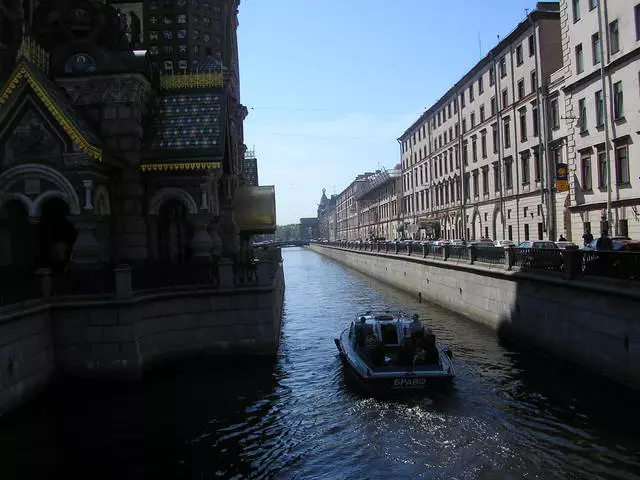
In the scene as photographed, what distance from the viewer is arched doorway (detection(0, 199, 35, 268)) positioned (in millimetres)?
18375

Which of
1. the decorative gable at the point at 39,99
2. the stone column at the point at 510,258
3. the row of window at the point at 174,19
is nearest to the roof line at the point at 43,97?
the decorative gable at the point at 39,99

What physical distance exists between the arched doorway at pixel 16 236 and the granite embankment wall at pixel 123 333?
377cm

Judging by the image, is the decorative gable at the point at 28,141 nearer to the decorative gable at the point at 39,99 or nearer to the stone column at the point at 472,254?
the decorative gable at the point at 39,99

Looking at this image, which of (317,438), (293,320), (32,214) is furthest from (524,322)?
(32,214)

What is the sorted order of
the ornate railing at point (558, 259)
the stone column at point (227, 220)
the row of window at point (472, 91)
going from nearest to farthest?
the ornate railing at point (558, 259)
the stone column at point (227, 220)
the row of window at point (472, 91)

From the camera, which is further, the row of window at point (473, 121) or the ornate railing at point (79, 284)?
the row of window at point (473, 121)

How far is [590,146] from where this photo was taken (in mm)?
33875

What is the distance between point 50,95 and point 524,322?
57.9 feet

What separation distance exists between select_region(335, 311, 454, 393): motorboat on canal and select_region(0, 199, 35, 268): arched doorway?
11.3 metres

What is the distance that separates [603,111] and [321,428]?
27.8 m

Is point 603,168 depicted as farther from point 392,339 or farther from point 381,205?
point 381,205

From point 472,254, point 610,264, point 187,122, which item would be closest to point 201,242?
point 187,122

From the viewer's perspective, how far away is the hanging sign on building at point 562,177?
3569 cm

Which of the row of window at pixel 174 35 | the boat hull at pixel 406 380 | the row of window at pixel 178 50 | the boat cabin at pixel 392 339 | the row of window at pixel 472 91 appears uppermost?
the row of window at pixel 174 35
